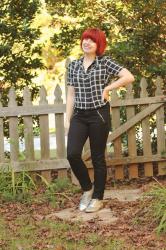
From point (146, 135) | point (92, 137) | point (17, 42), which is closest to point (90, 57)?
point (92, 137)

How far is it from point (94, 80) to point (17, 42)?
2479mm

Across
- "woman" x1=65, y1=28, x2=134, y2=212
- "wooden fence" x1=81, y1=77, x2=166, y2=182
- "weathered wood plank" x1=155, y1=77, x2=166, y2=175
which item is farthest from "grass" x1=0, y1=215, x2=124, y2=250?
"weathered wood plank" x1=155, y1=77, x2=166, y2=175

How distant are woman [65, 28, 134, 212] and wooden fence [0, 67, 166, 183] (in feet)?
4.31

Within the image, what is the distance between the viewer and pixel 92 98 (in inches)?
217

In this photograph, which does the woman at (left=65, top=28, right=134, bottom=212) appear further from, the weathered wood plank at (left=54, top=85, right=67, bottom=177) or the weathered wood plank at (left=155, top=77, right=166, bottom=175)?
the weathered wood plank at (left=155, top=77, right=166, bottom=175)

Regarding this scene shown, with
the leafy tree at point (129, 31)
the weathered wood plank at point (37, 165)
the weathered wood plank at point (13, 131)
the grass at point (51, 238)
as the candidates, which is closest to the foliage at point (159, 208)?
the grass at point (51, 238)

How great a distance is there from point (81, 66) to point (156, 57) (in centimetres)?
245

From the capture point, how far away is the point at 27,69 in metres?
7.79

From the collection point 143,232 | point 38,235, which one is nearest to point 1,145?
point 38,235

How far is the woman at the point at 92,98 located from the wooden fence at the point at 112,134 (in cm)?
131

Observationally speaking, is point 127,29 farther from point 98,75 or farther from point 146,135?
point 98,75

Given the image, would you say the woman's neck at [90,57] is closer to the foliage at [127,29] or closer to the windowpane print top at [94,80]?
the windowpane print top at [94,80]

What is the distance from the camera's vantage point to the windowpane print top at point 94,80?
217 inches

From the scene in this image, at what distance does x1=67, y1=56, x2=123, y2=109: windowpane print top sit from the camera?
552 cm
